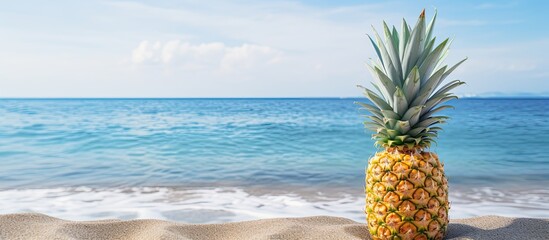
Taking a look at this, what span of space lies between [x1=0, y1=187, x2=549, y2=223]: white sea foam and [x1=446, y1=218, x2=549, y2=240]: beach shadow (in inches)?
→ 63.9

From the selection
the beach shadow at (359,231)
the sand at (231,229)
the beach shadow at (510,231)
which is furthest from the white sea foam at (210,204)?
the beach shadow at (510,231)

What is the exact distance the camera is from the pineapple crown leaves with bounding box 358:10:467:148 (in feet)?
10.8

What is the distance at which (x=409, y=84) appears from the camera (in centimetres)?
329

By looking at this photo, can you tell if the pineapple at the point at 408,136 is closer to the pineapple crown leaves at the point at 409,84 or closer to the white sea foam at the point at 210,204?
the pineapple crown leaves at the point at 409,84

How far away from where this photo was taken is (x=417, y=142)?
3.28m

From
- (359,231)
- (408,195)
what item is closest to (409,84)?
(408,195)

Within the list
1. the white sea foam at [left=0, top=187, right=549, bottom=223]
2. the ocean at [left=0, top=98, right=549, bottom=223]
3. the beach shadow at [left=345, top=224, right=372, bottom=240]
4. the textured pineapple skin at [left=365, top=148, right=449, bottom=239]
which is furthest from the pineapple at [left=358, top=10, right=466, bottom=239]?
the white sea foam at [left=0, top=187, right=549, bottom=223]

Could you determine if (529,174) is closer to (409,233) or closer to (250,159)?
(250,159)

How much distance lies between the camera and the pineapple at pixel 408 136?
10.6 feet

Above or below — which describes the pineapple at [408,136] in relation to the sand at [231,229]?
above

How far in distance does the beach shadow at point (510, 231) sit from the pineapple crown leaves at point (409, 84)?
0.94 m

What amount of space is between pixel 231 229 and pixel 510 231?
2.42m

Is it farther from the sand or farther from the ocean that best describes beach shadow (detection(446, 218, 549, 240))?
the ocean

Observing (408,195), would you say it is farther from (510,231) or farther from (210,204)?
(210,204)
